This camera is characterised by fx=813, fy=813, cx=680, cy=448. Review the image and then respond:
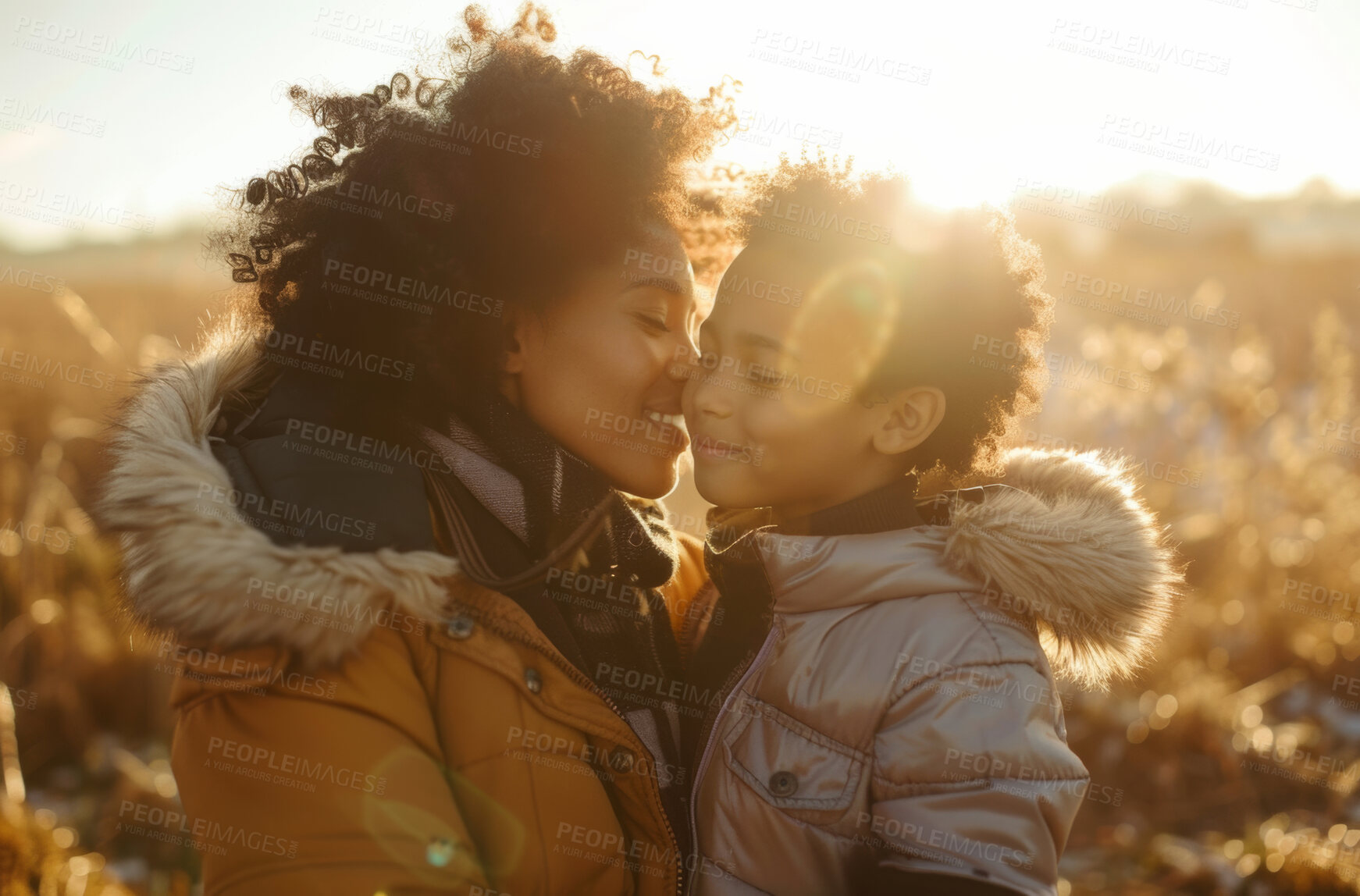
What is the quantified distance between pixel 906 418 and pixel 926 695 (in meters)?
0.77

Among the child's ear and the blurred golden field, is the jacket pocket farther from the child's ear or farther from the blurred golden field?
the blurred golden field

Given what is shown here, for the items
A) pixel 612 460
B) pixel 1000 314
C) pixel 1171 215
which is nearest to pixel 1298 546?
pixel 1171 215

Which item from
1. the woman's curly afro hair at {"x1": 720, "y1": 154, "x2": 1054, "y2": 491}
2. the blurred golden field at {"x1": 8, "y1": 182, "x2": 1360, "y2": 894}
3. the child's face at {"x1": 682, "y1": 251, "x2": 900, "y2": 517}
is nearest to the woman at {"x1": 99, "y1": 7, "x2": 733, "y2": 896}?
the child's face at {"x1": 682, "y1": 251, "x2": 900, "y2": 517}

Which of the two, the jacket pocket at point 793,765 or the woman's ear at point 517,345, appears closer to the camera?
the jacket pocket at point 793,765

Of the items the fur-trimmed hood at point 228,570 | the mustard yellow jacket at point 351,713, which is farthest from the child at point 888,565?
the fur-trimmed hood at point 228,570

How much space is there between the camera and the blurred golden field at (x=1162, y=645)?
3.38m

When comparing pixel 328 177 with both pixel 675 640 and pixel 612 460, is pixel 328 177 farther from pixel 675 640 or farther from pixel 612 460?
pixel 675 640

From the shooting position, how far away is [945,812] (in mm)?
1606

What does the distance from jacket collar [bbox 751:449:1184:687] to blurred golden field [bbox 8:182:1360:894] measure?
1608 mm

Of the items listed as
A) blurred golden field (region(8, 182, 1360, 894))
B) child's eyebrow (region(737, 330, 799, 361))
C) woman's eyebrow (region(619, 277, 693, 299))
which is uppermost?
woman's eyebrow (region(619, 277, 693, 299))

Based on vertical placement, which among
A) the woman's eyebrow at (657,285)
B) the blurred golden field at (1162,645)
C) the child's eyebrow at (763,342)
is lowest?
the blurred golden field at (1162,645)

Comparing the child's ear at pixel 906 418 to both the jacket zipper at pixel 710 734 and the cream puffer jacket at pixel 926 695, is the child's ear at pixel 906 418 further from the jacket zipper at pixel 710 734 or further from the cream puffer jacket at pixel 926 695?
the jacket zipper at pixel 710 734

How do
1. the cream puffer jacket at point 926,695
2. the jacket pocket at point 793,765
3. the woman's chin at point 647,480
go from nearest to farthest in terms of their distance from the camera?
the cream puffer jacket at point 926,695 < the jacket pocket at point 793,765 < the woman's chin at point 647,480

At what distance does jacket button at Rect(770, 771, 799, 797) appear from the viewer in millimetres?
1775
